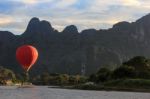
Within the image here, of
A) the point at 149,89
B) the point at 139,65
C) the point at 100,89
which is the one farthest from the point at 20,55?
the point at 139,65

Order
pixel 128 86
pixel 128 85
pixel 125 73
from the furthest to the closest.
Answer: pixel 125 73 < pixel 128 85 < pixel 128 86

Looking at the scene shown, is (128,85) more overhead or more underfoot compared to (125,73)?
more underfoot

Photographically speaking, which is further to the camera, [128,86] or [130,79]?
[130,79]

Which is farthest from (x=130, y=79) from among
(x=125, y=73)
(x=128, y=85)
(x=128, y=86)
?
(x=125, y=73)

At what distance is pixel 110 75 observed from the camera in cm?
19575

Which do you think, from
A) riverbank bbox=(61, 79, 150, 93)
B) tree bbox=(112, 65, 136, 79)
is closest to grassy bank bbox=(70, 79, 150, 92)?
riverbank bbox=(61, 79, 150, 93)

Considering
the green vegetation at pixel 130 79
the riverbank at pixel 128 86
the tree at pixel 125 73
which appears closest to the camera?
the riverbank at pixel 128 86

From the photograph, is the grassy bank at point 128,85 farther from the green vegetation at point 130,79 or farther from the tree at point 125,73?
the tree at point 125,73

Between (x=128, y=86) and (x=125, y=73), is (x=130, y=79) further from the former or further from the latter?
(x=125, y=73)

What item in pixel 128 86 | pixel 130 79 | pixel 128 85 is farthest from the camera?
pixel 130 79

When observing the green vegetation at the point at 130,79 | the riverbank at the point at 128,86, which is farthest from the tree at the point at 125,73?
the riverbank at the point at 128,86

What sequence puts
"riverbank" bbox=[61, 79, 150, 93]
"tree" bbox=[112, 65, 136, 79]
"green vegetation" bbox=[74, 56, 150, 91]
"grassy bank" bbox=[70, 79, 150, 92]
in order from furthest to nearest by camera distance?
"tree" bbox=[112, 65, 136, 79] → "green vegetation" bbox=[74, 56, 150, 91] → "grassy bank" bbox=[70, 79, 150, 92] → "riverbank" bbox=[61, 79, 150, 93]

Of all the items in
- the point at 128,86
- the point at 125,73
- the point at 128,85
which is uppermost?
the point at 125,73

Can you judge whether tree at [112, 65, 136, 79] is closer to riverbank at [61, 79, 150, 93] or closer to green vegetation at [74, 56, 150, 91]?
green vegetation at [74, 56, 150, 91]
